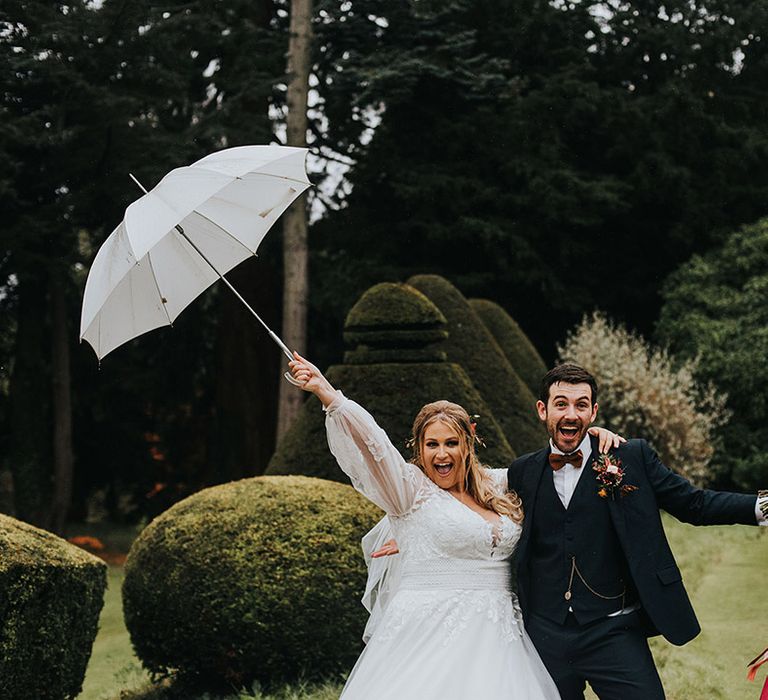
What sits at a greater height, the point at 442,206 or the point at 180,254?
the point at 442,206

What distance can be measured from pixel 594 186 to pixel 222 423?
7.36 m

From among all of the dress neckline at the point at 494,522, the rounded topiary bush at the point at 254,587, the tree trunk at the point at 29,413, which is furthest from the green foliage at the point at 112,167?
the dress neckline at the point at 494,522

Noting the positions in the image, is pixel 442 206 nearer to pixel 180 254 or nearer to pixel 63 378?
pixel 63 378

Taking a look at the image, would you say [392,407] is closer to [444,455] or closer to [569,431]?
[444,455]

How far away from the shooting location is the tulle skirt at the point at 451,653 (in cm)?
346

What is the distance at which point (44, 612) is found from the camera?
17.4 ft

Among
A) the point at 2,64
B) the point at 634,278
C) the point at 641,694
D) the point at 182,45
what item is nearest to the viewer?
the point at 641,694

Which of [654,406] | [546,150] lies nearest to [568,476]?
A: [654,406]

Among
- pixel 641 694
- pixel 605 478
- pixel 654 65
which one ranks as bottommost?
pixel 641 694

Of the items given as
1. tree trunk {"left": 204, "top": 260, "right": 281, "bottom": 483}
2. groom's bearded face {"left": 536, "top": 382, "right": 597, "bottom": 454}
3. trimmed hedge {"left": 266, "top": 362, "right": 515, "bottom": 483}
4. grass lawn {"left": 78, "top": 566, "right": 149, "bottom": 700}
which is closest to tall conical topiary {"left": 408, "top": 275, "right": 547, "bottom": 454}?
trimmed hedge {"left": 266, "top": 362, "right": 515, "bottom": 483}

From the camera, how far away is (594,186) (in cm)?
1780

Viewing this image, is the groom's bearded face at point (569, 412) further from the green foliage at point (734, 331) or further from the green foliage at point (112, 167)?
the green foliage at point (734, 331)

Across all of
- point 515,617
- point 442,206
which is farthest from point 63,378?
point 515,617

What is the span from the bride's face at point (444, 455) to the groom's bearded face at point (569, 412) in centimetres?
37
